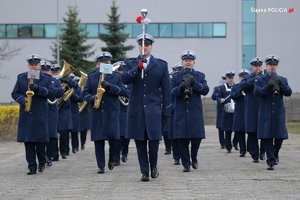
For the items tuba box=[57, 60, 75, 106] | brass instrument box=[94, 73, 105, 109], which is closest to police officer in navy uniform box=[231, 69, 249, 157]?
tuba box=[57, 60, 75, 106]

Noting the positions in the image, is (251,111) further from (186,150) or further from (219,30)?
(219,30)

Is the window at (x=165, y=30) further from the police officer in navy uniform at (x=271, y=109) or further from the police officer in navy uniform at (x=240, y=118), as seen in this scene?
the police officer in navy uniform at (x=271, y=109)

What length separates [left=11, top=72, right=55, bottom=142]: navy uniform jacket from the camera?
1367 centimetres

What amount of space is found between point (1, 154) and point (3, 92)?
116 feet

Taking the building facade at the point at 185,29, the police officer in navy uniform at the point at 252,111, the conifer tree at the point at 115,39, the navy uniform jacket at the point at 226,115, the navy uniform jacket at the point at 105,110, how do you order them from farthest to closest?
the building facade at the point at 185,29 → the conifer tree at the point at 115,39 → the navy uniform jacket at the point at 226,115 → the police officer in navy uniform at the point at 252,111 → the navy uniform jacket at the point at 105,110

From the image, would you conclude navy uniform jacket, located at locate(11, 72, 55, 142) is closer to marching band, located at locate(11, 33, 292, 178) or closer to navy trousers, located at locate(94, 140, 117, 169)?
marching band, located at locate(11, 33, 292, 178)

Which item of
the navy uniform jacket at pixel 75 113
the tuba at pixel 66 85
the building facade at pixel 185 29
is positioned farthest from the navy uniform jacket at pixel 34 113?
the building facade at pixel 185 29

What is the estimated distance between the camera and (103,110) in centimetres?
1399

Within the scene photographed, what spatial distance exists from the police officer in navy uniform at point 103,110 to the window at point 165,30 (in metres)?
39.2

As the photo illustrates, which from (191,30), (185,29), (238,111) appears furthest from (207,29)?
(238,111)

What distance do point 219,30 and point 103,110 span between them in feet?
132

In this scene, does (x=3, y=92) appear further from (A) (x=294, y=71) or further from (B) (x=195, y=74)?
(B) (x=195, y=74)

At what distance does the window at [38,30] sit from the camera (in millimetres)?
54250

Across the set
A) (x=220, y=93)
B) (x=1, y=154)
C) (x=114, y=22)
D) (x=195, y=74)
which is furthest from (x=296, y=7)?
(x=195, y=74)
